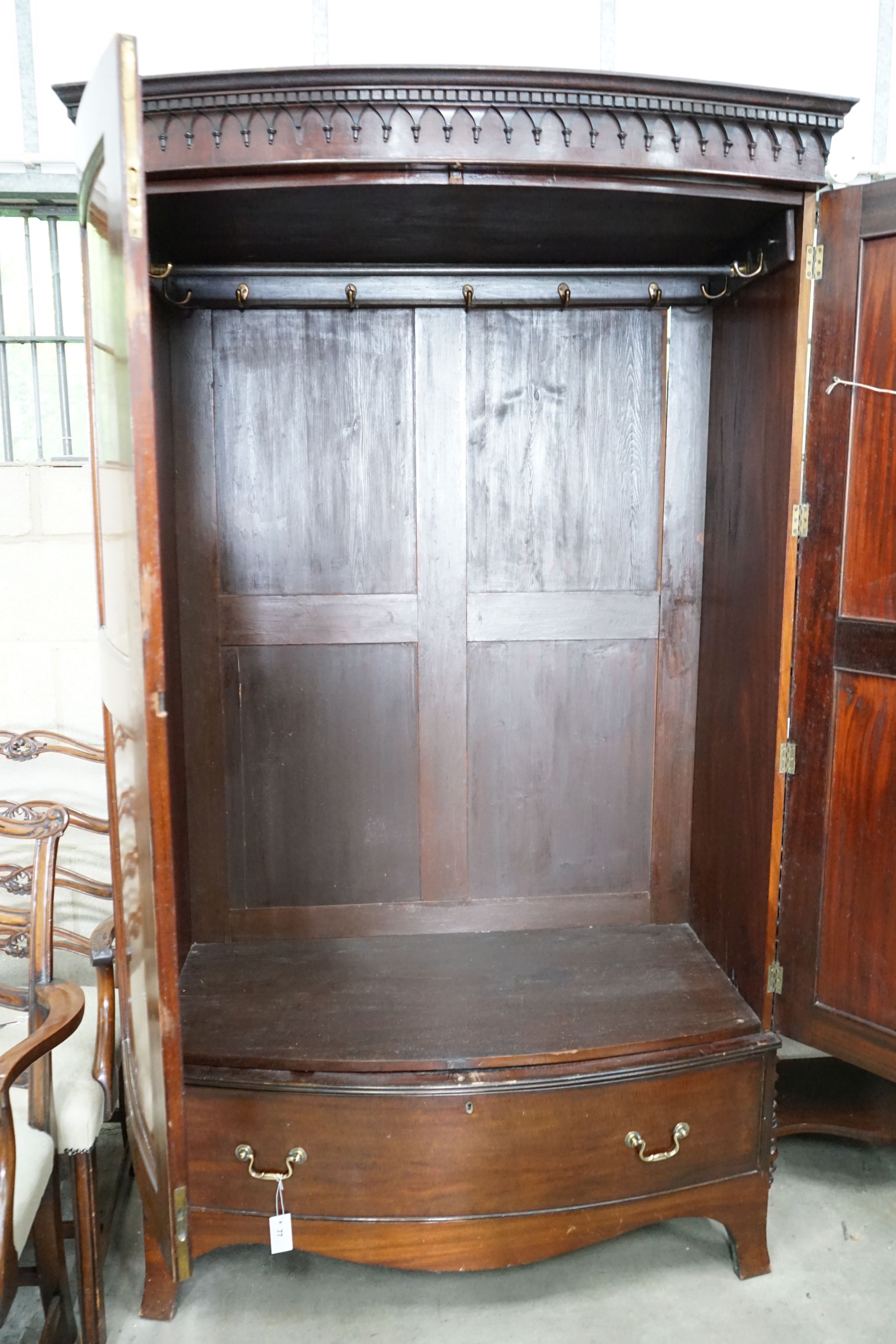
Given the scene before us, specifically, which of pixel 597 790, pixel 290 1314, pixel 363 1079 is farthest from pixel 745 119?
pixel 290 1314

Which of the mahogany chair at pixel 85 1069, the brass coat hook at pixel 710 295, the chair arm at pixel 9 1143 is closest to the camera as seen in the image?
the chair arm at pixel 9 1143

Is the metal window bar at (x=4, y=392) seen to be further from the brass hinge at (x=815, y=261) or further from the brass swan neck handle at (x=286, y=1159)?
the brass hinge at (x=815, y=261)

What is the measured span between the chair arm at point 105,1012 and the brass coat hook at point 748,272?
182 centimetres

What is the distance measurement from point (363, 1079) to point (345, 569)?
111 cm

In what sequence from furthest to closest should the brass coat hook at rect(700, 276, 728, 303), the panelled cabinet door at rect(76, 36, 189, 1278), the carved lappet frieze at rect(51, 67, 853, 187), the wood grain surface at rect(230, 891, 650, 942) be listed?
the wood grain surface at rect(230, 891, 650, 942), the brass coat hook at rect(700, 276, 728, 303), the carved lappet frieze at rect(51, 67, 853, 187), the panelled cabinet door at rect(76, 36, 189, 1278)

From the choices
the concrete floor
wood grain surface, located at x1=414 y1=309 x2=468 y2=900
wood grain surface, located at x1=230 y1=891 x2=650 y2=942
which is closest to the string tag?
the concrete floor

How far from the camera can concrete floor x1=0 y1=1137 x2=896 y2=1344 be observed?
6.03 feet

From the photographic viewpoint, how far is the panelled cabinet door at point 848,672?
1.76m

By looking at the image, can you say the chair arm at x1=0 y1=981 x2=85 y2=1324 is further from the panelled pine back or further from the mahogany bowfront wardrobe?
the panelled pine back

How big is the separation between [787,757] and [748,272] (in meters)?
0.99

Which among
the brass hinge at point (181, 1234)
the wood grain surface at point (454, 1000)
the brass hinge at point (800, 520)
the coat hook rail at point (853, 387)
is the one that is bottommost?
the brass hinge at point (181, 1234)

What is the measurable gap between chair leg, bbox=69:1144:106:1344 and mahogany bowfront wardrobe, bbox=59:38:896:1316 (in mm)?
113

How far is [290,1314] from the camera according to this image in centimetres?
190

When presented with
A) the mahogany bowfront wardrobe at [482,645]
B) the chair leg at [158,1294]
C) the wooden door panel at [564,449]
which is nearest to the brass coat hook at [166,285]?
the mahogany bowfront wardrobe at [482,645]
